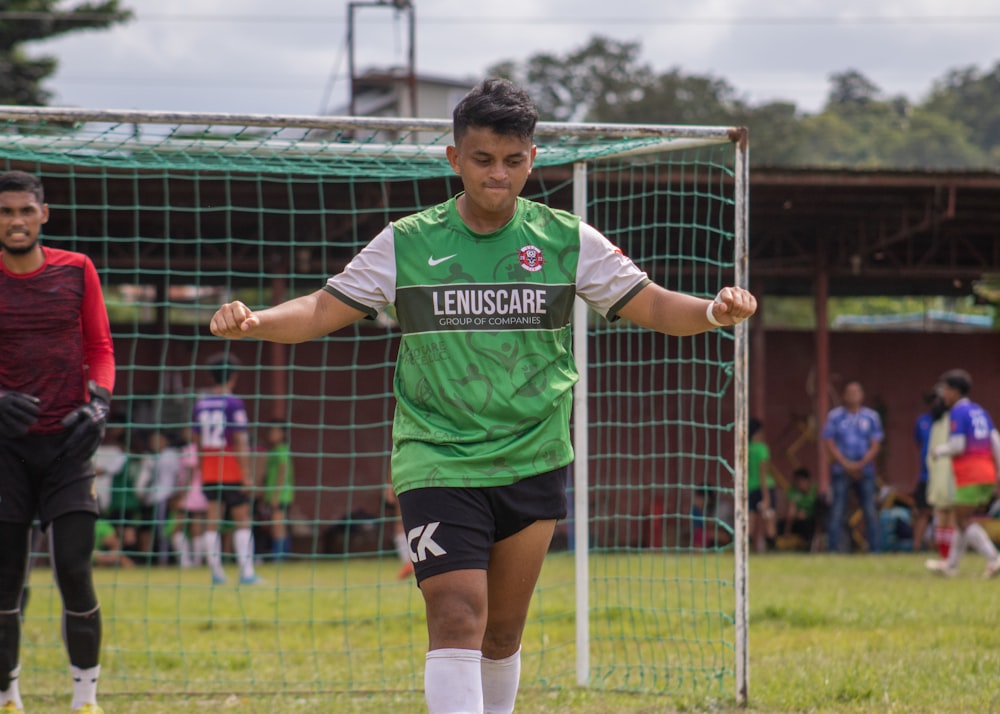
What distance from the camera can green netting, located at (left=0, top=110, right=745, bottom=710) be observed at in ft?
20.8

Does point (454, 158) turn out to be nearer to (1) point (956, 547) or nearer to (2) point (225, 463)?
(2) point (225, 463)

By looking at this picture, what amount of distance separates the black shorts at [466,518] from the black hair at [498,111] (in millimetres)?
1042

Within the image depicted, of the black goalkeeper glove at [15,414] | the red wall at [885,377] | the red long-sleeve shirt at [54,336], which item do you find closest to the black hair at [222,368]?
the red long-sleeve shirt at [54,336]

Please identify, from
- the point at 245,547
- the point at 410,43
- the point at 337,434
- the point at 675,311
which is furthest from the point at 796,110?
the point at 675,311

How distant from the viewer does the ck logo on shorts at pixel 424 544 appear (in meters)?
3.48

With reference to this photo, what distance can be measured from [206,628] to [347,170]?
3698 millimetres

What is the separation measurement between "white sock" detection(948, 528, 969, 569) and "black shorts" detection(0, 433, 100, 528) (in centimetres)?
918

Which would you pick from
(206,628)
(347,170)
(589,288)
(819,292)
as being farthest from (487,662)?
(819,292)

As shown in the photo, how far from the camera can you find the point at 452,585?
3436mm

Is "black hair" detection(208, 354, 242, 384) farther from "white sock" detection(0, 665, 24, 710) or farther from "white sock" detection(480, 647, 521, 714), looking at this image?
"white sock" detection(480, 647, 521, 714)

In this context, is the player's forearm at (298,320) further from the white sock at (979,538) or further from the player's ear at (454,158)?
the white sock at (979,538)

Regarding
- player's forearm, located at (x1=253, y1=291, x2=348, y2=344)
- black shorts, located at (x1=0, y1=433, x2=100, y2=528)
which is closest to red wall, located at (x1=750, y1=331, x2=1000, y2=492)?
black shorts, located at (x1=0, y1=433, x2=100, y2=528)

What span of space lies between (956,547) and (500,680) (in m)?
9.22

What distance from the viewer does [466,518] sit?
3.52m
